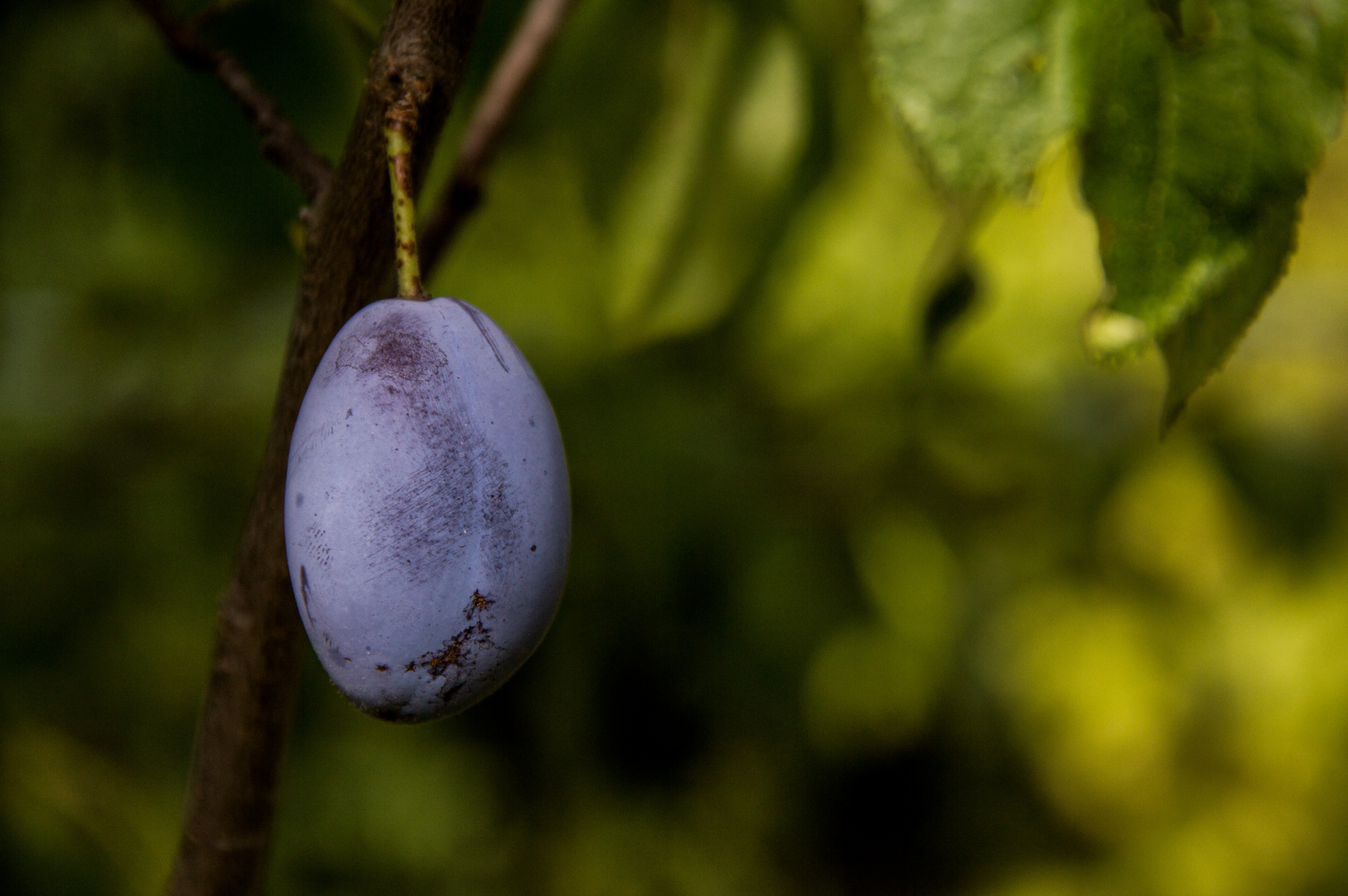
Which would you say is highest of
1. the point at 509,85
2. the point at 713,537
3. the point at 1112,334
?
the point at 509,85

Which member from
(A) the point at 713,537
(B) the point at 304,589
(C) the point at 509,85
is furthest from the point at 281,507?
(A) the point at 713,537

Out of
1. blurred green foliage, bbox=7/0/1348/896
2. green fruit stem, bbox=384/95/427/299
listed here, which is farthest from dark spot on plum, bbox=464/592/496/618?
blurred green foliage, bbox=7/0/1348/896

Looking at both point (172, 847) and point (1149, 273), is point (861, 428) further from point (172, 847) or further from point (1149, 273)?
point (172, 847)

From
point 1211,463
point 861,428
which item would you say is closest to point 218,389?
point 861,428

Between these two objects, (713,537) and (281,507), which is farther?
(713,537)

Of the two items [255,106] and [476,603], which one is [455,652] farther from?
[255,106]
